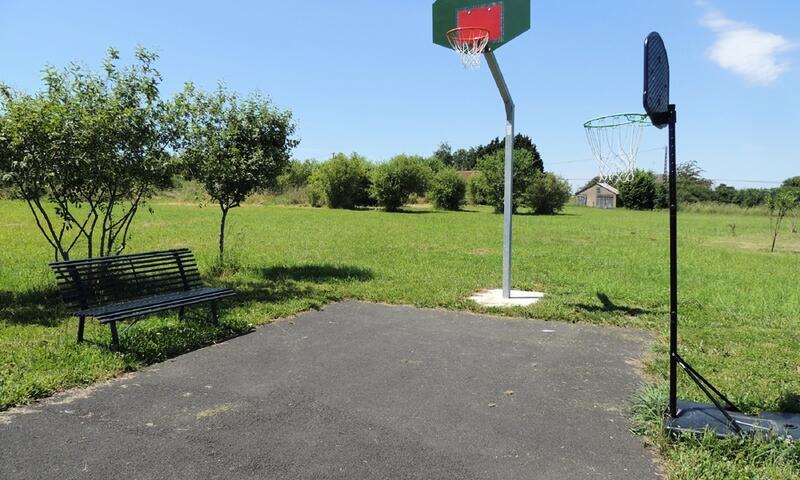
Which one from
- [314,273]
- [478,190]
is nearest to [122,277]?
[314,273]

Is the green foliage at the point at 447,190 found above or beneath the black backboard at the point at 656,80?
above

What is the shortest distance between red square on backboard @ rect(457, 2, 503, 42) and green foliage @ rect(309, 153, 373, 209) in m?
38.1

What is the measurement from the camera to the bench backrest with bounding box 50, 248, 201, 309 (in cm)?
537

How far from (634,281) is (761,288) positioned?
2281 millimetres

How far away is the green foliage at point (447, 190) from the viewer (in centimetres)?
5038

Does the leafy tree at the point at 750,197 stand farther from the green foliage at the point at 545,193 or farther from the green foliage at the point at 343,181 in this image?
the green foliage at the point at 343,181

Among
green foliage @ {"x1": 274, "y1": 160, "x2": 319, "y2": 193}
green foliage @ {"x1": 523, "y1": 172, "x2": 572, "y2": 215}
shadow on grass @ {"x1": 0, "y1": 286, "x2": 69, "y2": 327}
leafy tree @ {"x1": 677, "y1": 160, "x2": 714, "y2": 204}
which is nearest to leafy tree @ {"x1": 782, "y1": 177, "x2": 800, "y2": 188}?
leafy tree @ {"x1": 677, "y1": 160, "x2": 714, "y2": 204}

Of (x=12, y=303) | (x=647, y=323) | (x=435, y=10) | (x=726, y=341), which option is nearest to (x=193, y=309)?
(x=12, y=303)

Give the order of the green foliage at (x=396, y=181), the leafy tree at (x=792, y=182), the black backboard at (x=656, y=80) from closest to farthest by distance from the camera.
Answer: the black backboard at (x=656, y=80)
the green foliage at (x=396, y=181)
the leafy tree at (x=792, y=182)

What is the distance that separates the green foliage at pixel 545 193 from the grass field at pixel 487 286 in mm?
27901

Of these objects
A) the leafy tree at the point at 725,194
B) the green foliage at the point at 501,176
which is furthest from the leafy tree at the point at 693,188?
the green foliage at the point at 501,176

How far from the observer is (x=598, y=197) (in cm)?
8356

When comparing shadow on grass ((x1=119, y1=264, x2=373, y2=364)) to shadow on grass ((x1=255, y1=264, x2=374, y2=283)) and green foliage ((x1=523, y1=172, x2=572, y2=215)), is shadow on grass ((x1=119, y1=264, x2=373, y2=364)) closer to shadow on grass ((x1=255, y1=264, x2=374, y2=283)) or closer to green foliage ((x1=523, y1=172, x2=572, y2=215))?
shadow on grass ((x1=255, y1=264, x2=374, y2=283))

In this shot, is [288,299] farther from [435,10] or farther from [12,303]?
[435,10]
